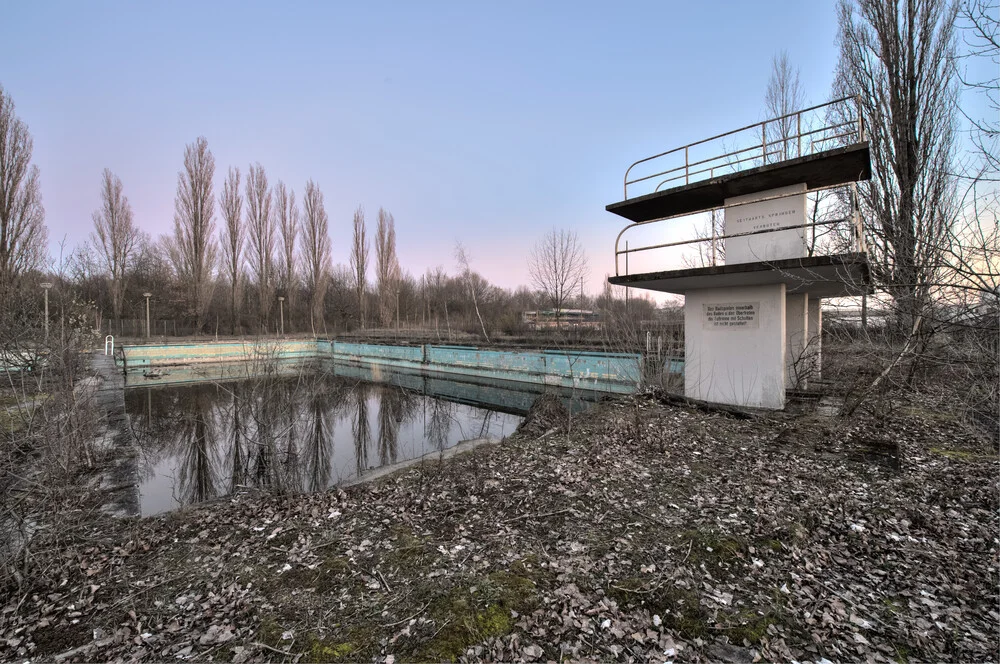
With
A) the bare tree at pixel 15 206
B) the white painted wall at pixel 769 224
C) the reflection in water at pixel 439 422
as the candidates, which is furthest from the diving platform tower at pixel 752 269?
the bare tree at pixel 15 206

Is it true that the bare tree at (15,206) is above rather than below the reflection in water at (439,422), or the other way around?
above

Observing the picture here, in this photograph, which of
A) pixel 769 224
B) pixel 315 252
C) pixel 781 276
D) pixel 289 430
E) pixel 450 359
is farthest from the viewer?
pixel 315 252

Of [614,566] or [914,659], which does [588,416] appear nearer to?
[614,566]

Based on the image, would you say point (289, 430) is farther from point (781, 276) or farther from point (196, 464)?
point (781, 276)

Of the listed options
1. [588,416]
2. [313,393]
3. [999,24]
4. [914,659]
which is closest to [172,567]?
[313,393]

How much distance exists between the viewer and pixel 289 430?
6004 millimetres

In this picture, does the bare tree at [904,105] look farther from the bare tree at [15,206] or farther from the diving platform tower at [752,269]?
the bare tree at [15,206]

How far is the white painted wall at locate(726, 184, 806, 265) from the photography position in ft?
28.3

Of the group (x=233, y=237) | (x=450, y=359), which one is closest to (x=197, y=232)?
(x=233, y=237)

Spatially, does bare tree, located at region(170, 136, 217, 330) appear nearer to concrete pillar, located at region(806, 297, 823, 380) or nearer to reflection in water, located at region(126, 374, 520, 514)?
reflection in water, located at region(126, 374, 520, 514)

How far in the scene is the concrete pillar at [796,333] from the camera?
34.1 feet

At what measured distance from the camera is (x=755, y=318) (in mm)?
9031

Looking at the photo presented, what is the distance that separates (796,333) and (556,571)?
395 inches

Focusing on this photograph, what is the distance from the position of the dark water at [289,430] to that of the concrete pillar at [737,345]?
15.0 feet
